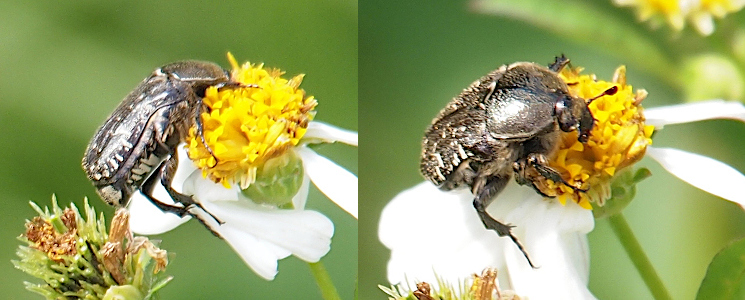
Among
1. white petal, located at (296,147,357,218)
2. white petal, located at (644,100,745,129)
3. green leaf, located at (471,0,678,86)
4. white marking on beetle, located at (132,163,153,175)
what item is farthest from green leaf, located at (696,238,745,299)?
white marking on beetle, located at (132,163,153,175)

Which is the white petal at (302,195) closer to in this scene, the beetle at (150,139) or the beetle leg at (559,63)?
the beetle at (150,139)

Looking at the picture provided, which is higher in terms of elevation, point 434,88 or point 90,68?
point 90,68

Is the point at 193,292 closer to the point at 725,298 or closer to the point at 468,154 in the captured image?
the point at 468,154

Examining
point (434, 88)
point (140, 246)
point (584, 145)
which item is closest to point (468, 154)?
point (584, 145)

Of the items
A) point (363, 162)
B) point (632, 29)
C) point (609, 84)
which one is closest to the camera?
point (609, 84)

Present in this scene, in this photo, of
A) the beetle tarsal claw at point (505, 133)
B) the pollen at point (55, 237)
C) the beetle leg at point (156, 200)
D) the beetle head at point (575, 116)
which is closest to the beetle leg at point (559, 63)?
the beetle tarsal claw at point (505, 133)

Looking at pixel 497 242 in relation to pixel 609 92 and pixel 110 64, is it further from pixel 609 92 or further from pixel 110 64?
pixel 110 64
